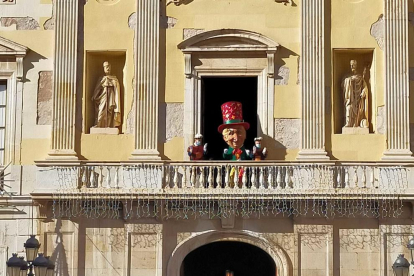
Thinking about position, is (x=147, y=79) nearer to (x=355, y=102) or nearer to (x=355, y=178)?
(x=355, y=102)

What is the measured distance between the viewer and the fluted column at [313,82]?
3048cm

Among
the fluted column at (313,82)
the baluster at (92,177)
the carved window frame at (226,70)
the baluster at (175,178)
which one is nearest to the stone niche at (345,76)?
the fluted column at (313,82)

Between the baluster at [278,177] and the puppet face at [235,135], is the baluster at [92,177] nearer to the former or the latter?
the puppet face at [235,135]

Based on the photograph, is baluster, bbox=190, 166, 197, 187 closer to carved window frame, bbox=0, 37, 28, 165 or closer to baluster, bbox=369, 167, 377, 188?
baluster, bbox=369, 167, 377, 188

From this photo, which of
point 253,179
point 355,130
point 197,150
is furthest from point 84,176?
point 355,130

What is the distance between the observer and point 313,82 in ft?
101

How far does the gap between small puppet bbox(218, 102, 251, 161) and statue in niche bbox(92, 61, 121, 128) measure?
247 cm

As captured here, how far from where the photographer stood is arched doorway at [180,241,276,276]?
31.7 m

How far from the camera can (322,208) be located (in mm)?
29891

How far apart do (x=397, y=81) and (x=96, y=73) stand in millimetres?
7014

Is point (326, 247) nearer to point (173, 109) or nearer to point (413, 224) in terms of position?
point (413, 224)

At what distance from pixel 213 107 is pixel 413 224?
589cm

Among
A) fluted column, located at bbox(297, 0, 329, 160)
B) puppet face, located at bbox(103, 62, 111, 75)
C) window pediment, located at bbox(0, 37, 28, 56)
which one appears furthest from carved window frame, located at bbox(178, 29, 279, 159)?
window pediment, located at bbox(0, 37, 28, 56)

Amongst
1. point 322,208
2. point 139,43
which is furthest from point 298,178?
point 139,43
